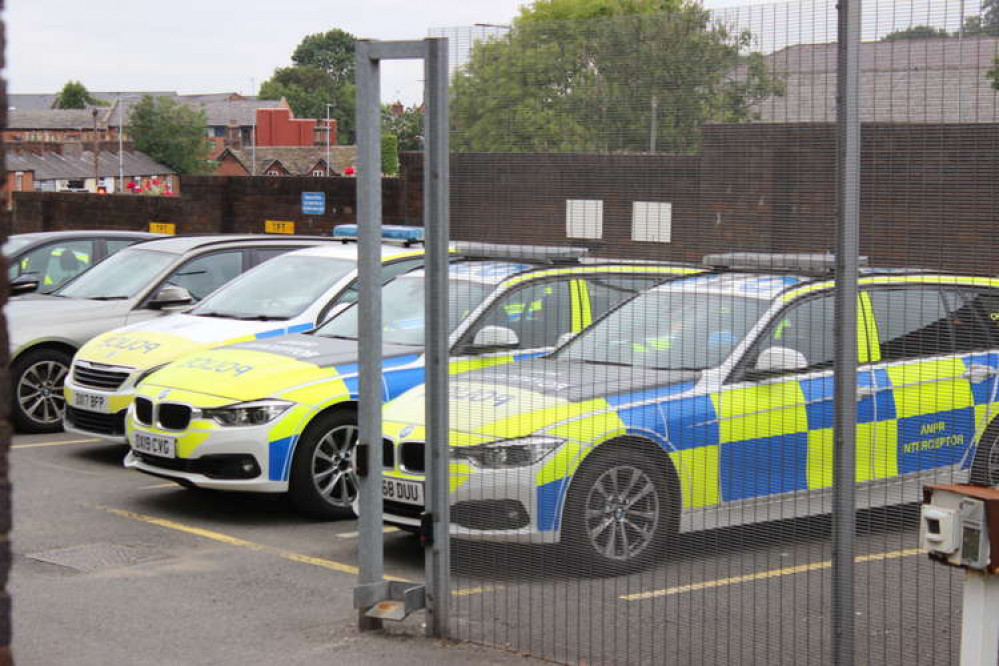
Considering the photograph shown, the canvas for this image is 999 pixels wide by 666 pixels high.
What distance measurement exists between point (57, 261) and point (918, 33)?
12199mm

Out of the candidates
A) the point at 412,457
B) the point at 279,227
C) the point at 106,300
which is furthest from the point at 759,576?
the point at 279,227

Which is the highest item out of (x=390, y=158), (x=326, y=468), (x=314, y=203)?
(x=390, y=158)

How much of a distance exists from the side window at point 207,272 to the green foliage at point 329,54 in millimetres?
147598

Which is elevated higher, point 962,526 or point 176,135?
point 176,135

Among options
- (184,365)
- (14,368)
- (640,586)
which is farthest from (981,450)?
(14,368)

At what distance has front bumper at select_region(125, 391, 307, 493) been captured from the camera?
28.9 feet

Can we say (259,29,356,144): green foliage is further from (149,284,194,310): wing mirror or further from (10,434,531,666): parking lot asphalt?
(10,434,531,666): parking lot asphalt

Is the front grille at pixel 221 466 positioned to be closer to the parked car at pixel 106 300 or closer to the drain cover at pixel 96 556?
the drain cover at pixel 96 556

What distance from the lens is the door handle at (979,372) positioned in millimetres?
4781

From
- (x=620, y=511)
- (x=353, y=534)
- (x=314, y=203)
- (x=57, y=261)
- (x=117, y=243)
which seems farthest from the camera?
(x=314, y=203)

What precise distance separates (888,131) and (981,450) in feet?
3.82

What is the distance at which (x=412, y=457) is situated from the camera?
7629 millimetres

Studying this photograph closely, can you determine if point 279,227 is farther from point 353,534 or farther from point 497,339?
point 497,339

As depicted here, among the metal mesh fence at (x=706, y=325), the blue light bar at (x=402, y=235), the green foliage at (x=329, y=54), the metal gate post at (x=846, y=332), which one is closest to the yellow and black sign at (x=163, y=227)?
the blue light bar at (x=402, y=235)
